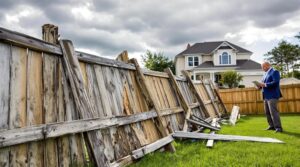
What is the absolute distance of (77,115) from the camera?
10.5 feet

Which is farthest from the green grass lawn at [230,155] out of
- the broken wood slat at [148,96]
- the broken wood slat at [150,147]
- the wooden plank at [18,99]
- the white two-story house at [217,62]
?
the white two-story house at [217,62]

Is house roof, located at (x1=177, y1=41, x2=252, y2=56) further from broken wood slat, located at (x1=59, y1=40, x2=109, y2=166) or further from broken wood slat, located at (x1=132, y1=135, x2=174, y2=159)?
broken wood slat, located at (x1=59, y1=40, x2=109, y2=166)

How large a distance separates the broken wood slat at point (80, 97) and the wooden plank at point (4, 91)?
0.83 m

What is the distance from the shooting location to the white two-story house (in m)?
34.3

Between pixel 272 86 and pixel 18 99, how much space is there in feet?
22.9

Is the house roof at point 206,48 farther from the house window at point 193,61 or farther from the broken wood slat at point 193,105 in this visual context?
the broken wood slat at point 193,105

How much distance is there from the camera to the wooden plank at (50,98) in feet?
9.05

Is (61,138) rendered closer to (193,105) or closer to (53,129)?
(53,129)

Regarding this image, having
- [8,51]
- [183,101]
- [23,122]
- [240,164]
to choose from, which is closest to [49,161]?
[23,122]

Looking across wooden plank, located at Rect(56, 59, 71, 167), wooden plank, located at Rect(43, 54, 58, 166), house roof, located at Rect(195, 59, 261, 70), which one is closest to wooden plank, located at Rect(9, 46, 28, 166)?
wooden plank, located at Rect(43, 54, 58, 166)

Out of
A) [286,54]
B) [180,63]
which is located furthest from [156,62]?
[286,54]

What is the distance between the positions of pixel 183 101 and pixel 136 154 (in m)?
3.42

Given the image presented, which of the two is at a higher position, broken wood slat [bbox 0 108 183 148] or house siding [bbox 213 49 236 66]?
house siding [bbox 213 49 236 66]

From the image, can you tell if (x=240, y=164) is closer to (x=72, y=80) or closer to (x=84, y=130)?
(x=84, y=130)
